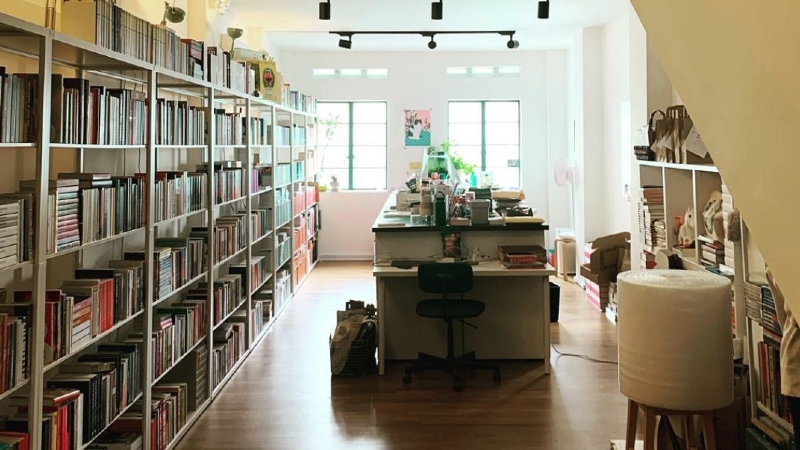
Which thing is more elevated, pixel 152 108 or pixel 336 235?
pixel 152 108

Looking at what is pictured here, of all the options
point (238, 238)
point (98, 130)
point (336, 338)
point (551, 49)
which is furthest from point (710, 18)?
point (551, 49)

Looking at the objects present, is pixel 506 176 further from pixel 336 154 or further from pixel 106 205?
pixel 106 205

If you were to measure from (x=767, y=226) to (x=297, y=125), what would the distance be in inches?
301

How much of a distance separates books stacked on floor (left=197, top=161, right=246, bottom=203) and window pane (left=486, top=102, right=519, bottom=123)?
18.5ft

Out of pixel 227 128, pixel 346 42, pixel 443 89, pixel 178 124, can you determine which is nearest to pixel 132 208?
pixel 178 124

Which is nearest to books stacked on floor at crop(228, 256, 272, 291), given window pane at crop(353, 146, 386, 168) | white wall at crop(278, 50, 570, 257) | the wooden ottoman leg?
the wooden ottoman leg

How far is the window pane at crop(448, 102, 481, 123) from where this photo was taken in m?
10.4

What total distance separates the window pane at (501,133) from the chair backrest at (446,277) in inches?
241

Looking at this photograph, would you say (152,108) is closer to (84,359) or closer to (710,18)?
(84,359)

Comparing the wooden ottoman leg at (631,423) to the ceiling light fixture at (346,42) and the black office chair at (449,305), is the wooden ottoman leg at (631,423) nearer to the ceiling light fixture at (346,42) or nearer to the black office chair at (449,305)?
the black office chair at (449,305)

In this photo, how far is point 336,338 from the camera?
4910 mm

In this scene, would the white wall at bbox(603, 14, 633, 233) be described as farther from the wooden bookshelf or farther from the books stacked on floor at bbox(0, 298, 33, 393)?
the books stacked on floor at bbox(0, 298, 33, 393)

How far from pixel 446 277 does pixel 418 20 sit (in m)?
4.33

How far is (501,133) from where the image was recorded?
1041 cm
